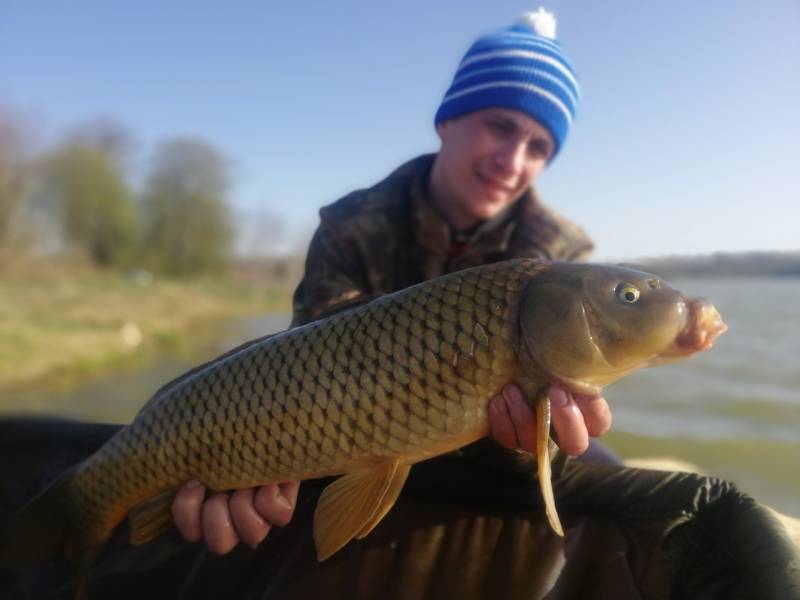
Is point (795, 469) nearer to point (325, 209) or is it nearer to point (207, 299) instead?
point (325, 209)

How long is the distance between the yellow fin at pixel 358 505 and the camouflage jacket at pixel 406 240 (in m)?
0.91

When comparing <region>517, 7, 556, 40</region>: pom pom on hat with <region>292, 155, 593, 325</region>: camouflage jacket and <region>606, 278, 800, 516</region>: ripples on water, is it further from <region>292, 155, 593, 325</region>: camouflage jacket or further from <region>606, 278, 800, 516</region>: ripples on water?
<region>606, 278, 800, 516</region>: ripples on water

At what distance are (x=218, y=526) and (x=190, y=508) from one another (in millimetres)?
65

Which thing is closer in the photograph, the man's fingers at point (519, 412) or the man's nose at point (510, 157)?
the man's fingers at point (519, 412)

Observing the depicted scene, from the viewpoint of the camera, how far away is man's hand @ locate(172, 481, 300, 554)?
1.18m

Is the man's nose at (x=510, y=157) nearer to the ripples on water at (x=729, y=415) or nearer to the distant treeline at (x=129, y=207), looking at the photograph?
the ripples on water at (x=729, y=415)

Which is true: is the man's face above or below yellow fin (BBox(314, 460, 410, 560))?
above

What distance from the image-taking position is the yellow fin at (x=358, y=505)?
1073mm

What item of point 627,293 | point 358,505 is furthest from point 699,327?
point 358,505

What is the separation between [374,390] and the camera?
3.43ft

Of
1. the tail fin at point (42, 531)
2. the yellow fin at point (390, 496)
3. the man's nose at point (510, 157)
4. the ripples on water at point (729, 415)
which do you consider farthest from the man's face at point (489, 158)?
the ripples on water at point (729, 415)

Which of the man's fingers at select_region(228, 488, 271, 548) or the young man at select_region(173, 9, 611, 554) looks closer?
the man's fingers at select_region(228, 488, 271, 548)

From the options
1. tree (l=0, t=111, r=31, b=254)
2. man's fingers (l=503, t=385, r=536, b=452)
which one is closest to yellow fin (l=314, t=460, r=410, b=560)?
man's fingers (l=503, t=385, r=536, b=452)

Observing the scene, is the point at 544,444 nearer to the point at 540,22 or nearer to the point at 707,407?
the point at 540,22
